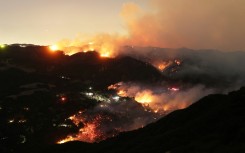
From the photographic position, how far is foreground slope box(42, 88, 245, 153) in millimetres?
102400

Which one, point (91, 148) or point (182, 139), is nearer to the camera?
point (182, 139)

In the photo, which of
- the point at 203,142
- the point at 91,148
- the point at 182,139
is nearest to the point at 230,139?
the point at 203,142

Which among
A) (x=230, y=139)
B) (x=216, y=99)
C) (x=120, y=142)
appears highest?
(x=216, y=99)

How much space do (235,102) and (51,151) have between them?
109 m

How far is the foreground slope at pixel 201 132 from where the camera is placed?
102 meters

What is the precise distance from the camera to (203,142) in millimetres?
110062

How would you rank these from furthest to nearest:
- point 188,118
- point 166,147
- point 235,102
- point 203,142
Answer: point 188,118 → point 235,102 → point 166,147 → point 203,142

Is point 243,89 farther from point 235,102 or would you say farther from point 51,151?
point 51,151

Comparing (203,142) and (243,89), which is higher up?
(243,89)

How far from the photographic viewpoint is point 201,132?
123m

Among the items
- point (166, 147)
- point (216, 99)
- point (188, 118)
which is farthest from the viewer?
point (216, 99)

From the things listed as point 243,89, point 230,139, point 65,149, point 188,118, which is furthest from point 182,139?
point 65,149

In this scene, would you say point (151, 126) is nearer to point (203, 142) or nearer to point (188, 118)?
point (188, 118)

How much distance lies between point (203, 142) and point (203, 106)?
5470 cm
